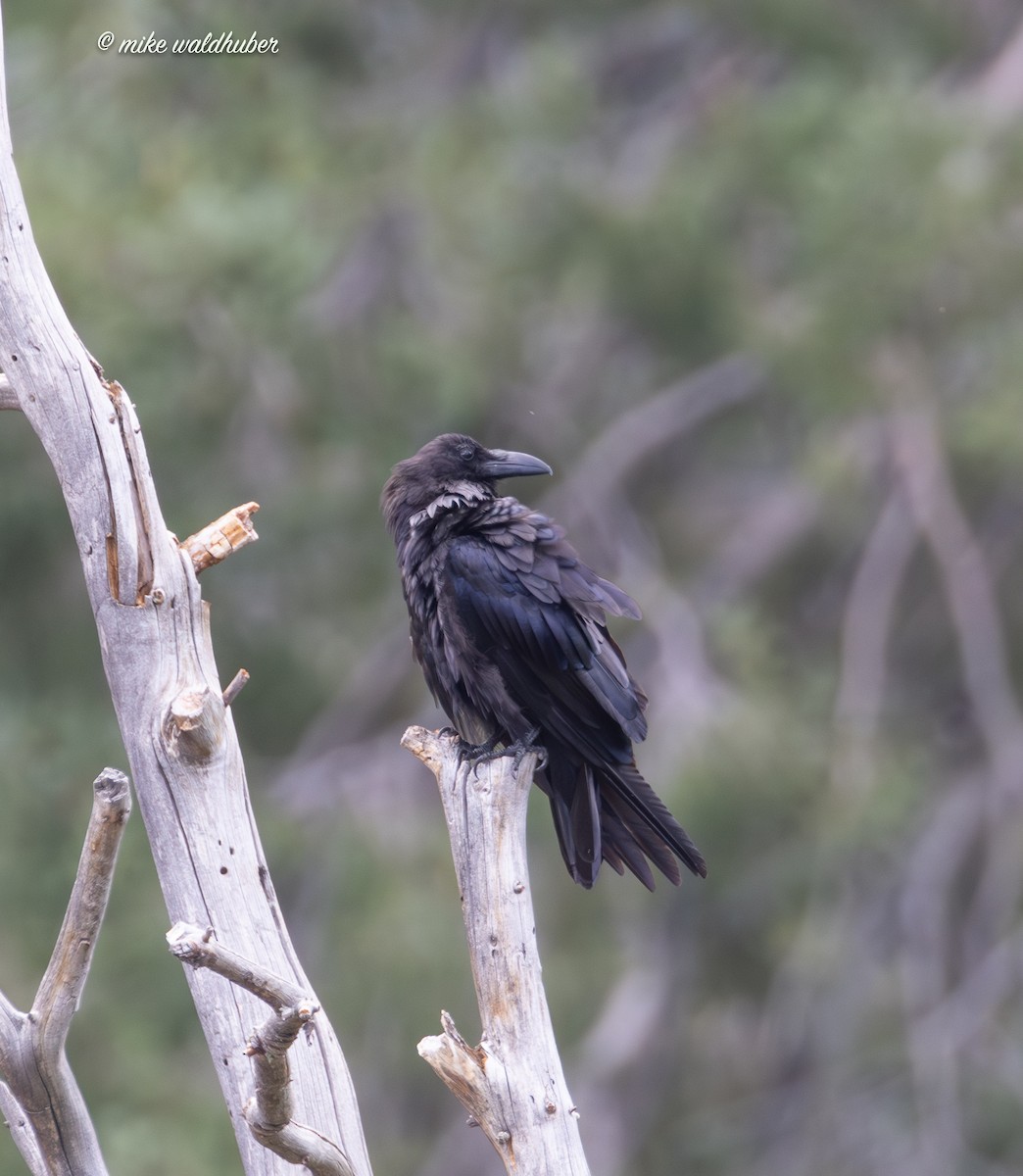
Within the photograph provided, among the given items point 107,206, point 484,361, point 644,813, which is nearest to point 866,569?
point 484,361

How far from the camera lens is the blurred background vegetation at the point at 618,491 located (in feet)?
29.8

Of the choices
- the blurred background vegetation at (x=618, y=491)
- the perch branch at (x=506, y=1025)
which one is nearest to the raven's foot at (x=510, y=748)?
the perch branch at (x=506, y=1025)

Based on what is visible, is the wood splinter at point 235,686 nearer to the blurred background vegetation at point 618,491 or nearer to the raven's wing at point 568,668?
the raven's wing at point 568,668

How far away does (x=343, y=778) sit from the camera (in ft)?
36.7

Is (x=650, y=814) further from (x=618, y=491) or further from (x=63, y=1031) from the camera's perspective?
(x=618, y=491)

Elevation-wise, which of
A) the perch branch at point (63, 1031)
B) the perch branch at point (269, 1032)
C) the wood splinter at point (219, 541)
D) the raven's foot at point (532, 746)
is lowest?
the perch branch at point (269, 1032)

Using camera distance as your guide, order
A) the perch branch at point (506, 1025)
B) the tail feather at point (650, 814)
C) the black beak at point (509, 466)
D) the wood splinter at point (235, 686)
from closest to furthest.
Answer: the perch branch at point (506, 1025), the wood splinter at point (235, 686), the tail feather at point (650, 814), the black beak at point (509, 466)

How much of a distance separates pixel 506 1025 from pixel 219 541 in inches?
50.4

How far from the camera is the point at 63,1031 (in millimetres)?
3301

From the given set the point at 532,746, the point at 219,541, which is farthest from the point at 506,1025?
the point at 219,541

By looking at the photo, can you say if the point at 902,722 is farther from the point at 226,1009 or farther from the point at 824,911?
the point at 226,1009

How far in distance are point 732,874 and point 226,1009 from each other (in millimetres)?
7465

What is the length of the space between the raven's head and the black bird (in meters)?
0.04
